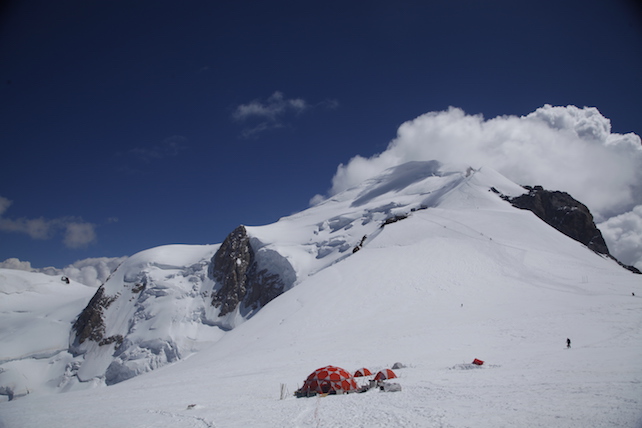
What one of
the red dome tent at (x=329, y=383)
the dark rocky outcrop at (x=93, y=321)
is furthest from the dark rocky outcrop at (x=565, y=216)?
the dark rocky outcrop at (x=93, y=321)

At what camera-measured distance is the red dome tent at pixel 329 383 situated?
54.3 ft

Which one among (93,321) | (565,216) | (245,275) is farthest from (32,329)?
(565,216)

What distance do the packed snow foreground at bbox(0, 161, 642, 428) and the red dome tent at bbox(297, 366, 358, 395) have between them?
992 mm

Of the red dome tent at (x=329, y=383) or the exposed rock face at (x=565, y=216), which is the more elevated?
the exposed rock face at (x=565, y=216)

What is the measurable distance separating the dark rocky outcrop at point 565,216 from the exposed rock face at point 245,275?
2090 inches

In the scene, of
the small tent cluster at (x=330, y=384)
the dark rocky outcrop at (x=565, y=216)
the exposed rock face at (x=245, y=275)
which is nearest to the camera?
the small tent cluster at (x=330, y=384)

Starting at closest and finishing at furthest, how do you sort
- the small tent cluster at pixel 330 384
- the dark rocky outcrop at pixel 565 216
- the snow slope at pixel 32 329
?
1. the small tent cluster at pixel 330 384
2. the snow slope at pixel 32 329
3. the dark rocky outcrop at pixel 565 216

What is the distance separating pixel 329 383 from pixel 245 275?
7197 centimetres

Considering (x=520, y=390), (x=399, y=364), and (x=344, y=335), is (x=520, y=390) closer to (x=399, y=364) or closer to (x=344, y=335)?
(x=399, y=364)

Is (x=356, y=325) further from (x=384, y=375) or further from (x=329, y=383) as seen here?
(x=329, y=383)

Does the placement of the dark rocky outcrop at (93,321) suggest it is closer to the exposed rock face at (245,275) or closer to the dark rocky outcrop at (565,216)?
the exposed rock face at (245,275)

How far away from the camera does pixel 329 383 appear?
54.9ft

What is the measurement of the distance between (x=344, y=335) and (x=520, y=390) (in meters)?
21.8

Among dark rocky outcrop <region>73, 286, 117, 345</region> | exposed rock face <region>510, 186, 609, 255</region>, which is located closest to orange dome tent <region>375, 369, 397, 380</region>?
exposed rock face <region>510, 186, 609, 255</region>
